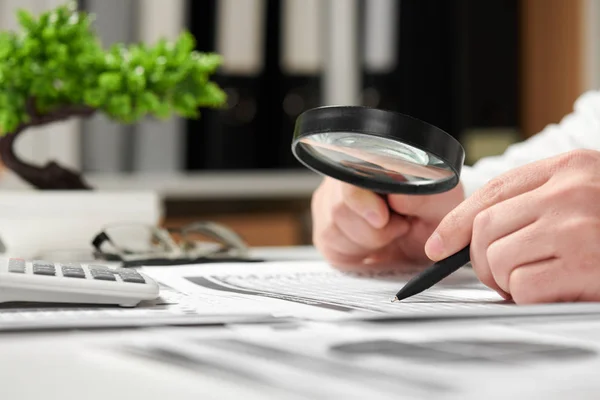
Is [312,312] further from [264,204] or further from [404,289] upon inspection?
[264,204]

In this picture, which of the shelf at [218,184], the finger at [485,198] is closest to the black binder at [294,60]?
the shelf at [218,184]

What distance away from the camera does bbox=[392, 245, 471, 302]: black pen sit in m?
0.48

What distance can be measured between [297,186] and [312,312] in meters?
1.99

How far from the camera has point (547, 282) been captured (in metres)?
0.44

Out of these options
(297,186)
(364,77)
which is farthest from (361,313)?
(364,77)

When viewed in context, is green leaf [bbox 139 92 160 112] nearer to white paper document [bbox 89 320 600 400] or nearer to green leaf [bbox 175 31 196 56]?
green leaf [bbox 175 31 196 56]

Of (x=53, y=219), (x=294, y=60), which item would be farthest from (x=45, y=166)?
(x=294, y=60)

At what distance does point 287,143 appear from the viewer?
2492 mm

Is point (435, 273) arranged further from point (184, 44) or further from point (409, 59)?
point (409, 59)

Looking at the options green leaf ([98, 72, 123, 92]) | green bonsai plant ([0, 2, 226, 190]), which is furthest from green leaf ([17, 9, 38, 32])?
green leaf ([98, 72, 123, 92])

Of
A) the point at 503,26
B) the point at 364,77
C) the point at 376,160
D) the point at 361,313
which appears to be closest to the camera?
the point at 361,313

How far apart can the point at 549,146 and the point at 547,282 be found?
509mm

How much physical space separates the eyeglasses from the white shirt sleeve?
0.28 m

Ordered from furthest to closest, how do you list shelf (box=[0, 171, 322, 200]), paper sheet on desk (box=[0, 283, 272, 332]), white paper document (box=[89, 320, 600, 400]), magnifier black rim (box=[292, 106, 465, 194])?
1. shelf (box=[0, 171, 322, 200])
2. magnifier black rim (box=[292, 106, 465, 194])
3. paper sheet on desk (box=[0, 283, 272, 332])
4. white paper document (box=[89, 320, 600, 400])
